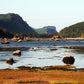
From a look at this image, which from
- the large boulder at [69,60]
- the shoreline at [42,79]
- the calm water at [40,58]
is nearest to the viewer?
the shoreline at [42,79]

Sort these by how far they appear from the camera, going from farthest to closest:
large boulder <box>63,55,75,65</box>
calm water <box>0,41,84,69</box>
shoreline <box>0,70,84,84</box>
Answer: large boulder <box>63,55,75,65</box>, calm water <box>0,41,84,69</box>, shoreline <box>0,70,84,84</box>

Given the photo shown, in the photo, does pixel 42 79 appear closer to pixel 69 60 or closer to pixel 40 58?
pixel 69 60

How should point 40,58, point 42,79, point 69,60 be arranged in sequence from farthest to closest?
point 40,58 < point 69,60 < point 42,79

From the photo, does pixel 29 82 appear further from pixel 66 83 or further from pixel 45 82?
pixel 66 83

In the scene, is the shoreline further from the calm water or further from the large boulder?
the large boulder

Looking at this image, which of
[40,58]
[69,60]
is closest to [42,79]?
[69,60]

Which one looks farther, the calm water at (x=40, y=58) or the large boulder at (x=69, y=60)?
the large boulder at (x=69, y=60)

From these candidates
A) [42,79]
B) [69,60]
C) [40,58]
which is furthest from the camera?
[40,58]

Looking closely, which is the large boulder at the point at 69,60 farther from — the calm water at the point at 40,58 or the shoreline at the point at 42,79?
the shoreline at the point at 42,79

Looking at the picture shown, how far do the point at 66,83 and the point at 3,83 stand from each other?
649 centimetres

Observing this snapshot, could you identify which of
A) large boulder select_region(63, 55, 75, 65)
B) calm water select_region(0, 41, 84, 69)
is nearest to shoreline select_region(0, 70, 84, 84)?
calm water select_region(0, 41, 84, 69)

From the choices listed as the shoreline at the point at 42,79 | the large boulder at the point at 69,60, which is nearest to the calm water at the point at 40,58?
the large boulder at the point at 69,60

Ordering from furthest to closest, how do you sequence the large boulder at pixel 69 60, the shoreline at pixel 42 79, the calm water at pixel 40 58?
the large boulder at pixel 69 60
the calm water at pixel 40 58
the shoreline at pixel 42 79

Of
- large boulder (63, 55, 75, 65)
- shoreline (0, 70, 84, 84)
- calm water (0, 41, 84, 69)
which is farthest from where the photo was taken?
large boulder (63, 55, 75, 65)
